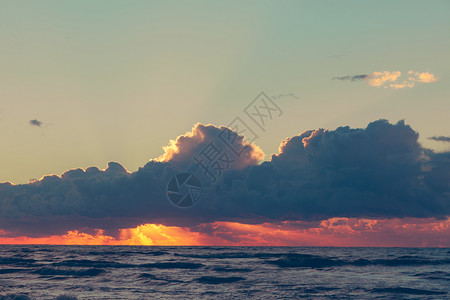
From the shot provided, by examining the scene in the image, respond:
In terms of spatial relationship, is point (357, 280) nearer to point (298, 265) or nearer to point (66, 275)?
point (298, 265)

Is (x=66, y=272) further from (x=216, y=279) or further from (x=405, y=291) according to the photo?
(x=405, y=291)

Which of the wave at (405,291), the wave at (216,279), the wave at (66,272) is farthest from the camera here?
the wave at (66,272)

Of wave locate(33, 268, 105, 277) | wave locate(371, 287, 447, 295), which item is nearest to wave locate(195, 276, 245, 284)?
wave locate(33, 268, 105, 277)

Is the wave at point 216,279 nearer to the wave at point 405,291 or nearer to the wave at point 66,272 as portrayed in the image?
the wave at point 66,272

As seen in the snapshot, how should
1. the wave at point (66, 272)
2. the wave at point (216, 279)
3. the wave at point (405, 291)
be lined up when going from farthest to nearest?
the wave at point (66, 272), the wave at point (216, 279), the wave at point (405, 291)

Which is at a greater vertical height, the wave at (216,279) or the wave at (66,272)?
the wave at (66,272)

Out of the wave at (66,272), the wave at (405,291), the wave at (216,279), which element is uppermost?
the wave at (66,272)

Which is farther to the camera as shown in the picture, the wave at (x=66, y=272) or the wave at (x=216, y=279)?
the wave at (x=66, y=272)

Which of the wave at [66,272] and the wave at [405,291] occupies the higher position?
the wave at [66,272]

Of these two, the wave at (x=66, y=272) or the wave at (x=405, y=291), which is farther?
the wave at (x=66, y=272)

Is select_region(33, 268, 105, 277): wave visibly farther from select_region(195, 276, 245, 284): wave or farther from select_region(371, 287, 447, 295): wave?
select_region(371, 287, 447, 295): wave

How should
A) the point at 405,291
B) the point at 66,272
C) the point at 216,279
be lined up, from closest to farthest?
1. the point at 405,291
2. the point at 216,279
3. the point at 66,272

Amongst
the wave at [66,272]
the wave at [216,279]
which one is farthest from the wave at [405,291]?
the wave at [66,272]

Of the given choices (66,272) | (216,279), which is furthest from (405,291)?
(66,272)
